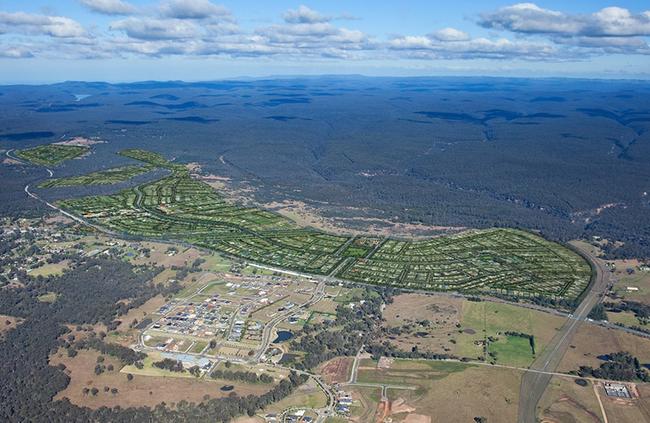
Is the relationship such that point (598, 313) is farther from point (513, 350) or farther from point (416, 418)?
point (416, 418)

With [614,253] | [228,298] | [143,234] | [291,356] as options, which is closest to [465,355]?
[291,356]

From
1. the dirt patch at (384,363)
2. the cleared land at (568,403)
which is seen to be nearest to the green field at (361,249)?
the dirt patch at (384,363)

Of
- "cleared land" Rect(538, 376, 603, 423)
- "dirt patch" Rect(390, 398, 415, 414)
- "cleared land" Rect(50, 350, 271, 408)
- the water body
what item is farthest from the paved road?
the water body

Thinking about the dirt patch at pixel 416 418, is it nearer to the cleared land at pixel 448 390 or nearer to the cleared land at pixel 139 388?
the cleared land at pixel 448 390

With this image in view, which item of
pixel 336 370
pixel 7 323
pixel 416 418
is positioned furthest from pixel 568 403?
pixel 7 323

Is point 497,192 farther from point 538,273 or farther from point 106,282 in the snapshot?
point 106,282

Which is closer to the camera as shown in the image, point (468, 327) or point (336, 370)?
point (336, 370)

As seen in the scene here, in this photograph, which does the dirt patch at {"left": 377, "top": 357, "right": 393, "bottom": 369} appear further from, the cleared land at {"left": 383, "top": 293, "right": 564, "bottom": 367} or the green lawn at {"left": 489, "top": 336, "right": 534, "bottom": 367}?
the green lawn at {"left": 489, "top": 336, "right": 534, "bottom": 367}
